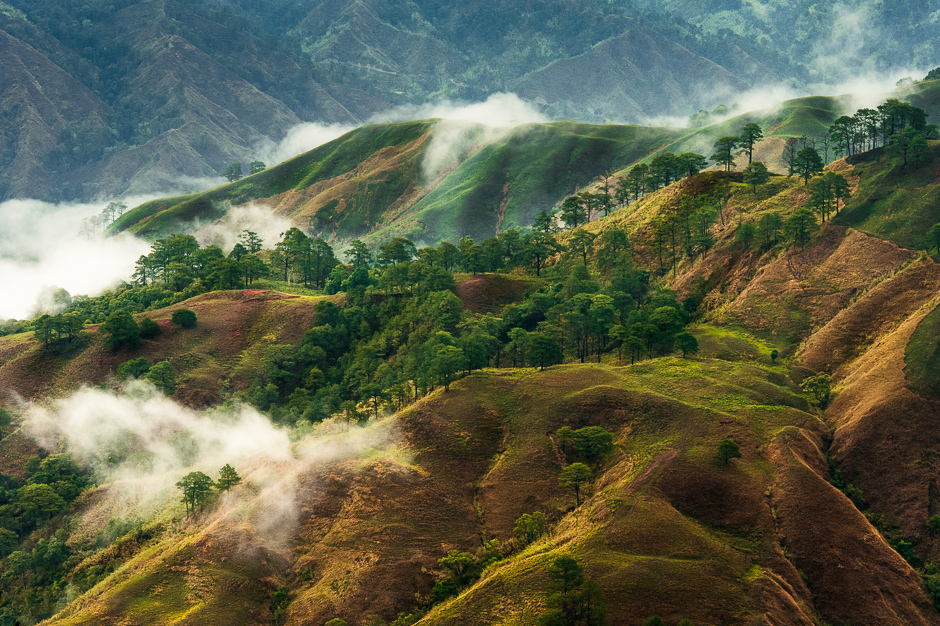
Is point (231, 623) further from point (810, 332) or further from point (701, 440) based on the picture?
point (810, 332)

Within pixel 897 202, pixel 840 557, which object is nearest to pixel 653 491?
pixel 840 557

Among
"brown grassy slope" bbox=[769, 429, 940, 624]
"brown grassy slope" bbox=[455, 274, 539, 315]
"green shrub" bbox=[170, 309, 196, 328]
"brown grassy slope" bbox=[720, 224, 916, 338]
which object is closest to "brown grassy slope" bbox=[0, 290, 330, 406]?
A: "green shrub" bbox=[170, 309, 196, 328]

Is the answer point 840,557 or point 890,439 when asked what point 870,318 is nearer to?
point 890,439

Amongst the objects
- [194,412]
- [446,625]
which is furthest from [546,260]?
[446,625]

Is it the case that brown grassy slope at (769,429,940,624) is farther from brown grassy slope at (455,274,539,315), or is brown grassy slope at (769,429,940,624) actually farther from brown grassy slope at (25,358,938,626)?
brown grassy slope at (455,274,539,315)

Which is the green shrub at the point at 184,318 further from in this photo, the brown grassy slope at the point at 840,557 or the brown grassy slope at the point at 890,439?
the brown grassy slope at the point at 890,439

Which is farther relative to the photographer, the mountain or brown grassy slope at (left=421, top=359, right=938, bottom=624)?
the mountain

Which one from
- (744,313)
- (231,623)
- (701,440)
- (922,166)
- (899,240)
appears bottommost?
(231,623)

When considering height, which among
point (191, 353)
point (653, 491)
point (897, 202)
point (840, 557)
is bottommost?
point (840, 557)
